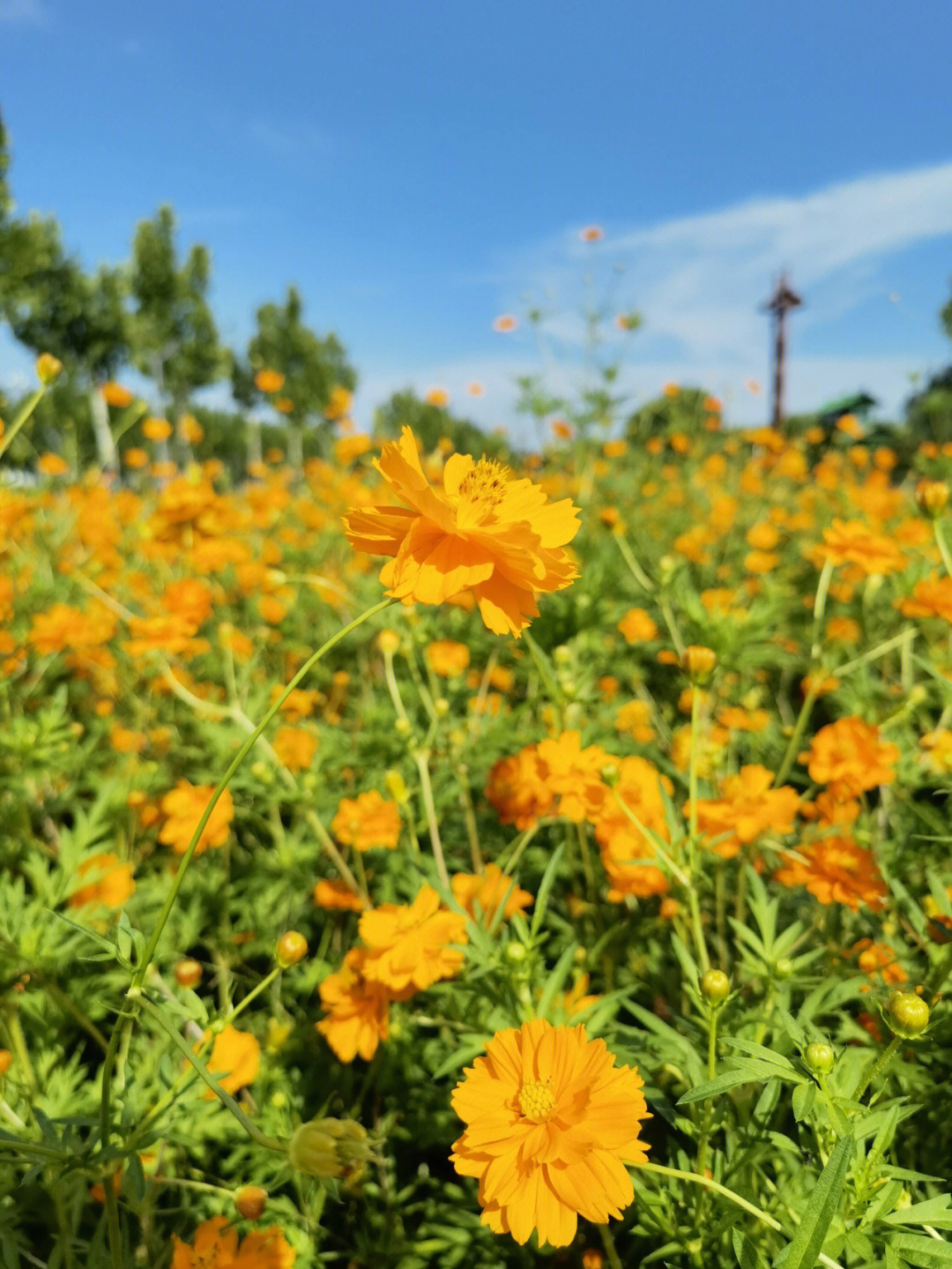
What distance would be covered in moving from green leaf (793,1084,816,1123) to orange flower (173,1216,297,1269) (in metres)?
0.60

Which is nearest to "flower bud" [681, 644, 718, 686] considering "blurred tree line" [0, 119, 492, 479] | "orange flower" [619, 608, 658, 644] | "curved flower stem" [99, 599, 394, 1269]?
"curved flower stem" [99, 599, 394, 1269]

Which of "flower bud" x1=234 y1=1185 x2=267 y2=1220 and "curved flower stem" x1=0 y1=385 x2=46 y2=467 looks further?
"curved flower stem" x1=0 y1=385 x2=46 y2=467

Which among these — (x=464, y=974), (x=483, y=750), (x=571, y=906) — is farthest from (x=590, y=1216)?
(x=483, y=750)

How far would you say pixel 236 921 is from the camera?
1702 mm

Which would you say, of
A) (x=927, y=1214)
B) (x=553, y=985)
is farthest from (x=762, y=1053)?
(x=553, y=985)

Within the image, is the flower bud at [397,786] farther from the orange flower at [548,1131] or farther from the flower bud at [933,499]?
the flower bud at [933,499]

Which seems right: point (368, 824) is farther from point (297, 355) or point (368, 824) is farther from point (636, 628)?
point (297, 355)

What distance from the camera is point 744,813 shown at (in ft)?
3.59

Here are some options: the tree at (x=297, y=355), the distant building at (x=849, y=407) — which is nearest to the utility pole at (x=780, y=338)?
the distant building at (x=849, y=407)

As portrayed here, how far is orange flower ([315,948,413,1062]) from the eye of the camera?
1046 millimetres

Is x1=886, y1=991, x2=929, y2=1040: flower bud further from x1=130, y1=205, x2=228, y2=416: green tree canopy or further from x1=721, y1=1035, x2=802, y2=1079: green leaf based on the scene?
x1=130, y1=205, x2=228, y2=416: green tree canopy

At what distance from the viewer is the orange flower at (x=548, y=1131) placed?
60cm

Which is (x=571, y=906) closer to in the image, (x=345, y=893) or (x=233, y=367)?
(x=345, y=893)

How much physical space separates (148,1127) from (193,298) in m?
17.6
